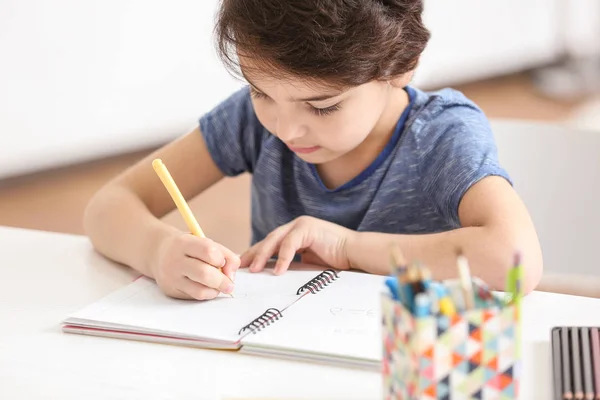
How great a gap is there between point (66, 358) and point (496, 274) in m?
0.47

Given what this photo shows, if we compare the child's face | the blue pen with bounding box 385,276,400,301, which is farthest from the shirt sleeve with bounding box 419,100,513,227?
the blue pen with bounding box 385,276,400,301

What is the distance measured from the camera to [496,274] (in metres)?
1.01

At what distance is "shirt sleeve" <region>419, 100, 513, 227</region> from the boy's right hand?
0.32 m

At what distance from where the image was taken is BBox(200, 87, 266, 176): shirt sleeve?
1356mm

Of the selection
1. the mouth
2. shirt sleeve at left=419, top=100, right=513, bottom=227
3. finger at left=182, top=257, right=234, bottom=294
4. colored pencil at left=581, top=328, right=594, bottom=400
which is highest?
the mouth

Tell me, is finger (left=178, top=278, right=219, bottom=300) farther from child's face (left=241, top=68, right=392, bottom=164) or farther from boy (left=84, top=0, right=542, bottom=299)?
child's face (left=241, top=68, right=392, bottom=164)

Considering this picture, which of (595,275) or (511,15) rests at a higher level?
(511,15)

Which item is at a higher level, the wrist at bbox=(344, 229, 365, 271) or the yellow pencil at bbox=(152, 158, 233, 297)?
the yellow pencil at bbox=(152, 158, 233, 297)

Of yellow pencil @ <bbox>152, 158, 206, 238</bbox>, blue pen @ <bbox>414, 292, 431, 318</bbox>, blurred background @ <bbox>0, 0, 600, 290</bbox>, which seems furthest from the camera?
blurred background @ <bbox>0, 0, 600, 290</bbox>

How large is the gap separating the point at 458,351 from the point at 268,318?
1.01 feet

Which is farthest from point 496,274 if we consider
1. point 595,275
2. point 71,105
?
point 71,105

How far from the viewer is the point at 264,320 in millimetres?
896

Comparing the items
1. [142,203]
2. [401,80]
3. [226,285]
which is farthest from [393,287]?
[142,203]

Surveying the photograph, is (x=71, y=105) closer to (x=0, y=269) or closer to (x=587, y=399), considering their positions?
(x=0, y=269)
